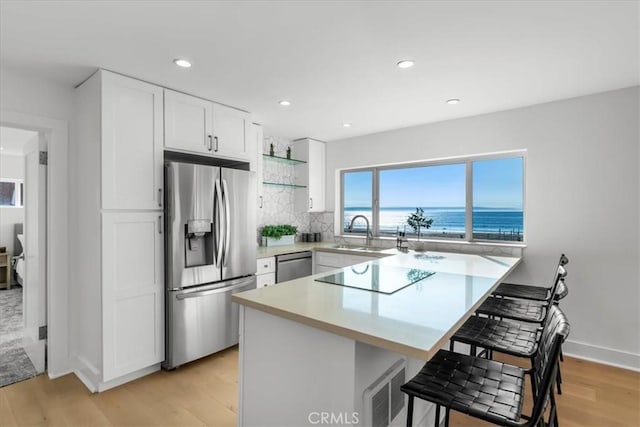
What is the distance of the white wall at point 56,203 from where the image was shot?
2.49 meters

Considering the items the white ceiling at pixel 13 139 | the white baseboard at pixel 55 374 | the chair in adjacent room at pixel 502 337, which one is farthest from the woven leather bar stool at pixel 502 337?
the white ceiling at pixel 13 139

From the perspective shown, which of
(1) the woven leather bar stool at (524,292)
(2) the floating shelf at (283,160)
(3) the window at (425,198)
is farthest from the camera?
(2) the floating shelf at (283,160)

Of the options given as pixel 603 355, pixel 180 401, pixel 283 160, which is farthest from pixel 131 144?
pixel 603 355

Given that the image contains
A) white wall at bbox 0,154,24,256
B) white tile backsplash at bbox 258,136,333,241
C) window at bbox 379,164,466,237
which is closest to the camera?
window at bbox 379,164,466,237

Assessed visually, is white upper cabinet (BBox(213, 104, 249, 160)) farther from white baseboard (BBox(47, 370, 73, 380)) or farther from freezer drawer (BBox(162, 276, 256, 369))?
white baseboard (BBox(47, 370, 73, 380))

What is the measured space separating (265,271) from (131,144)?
1.75 m

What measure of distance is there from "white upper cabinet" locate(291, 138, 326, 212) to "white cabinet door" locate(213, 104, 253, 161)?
1.29m

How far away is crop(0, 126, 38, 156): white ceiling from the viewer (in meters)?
4.17

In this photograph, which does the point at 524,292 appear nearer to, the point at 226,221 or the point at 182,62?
the point at 226,221

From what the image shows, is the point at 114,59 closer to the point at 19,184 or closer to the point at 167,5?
the point at 167,5

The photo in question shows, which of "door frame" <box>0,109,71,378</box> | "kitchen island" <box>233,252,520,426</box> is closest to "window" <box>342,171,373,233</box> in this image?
"kitchen island" <box>233,252,520,426</box>

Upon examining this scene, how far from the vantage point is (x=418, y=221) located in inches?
154

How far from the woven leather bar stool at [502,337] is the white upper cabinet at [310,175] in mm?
2885

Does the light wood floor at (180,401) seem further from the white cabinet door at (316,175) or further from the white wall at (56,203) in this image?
the white cabinet door at (316,175)
